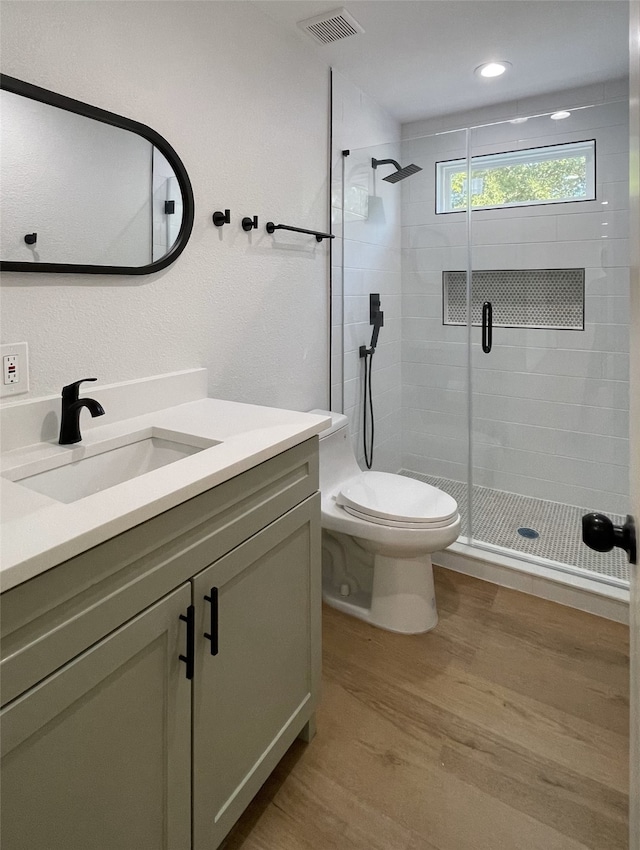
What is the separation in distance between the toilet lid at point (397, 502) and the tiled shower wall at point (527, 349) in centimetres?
82

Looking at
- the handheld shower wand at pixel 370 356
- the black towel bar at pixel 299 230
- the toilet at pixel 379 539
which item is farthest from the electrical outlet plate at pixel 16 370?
the handheld shower wand at pixel 370 356

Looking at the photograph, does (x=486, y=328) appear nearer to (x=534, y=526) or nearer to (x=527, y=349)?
(x=527, y=349)

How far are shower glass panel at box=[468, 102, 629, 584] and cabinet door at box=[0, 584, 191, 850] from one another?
1.88 metres

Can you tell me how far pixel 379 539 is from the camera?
1.93 m

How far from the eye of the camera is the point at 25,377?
128 centimetres

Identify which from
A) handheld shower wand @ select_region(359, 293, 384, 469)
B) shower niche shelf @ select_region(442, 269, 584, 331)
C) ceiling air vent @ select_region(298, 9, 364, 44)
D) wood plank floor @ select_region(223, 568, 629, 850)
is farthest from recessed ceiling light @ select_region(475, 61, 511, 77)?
wood plank floor @ select_region(223, 568, 629, 850)

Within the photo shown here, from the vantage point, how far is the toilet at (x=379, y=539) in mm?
1921

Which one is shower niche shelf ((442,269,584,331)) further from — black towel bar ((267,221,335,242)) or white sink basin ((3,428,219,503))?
white sink basin ((3,428,219,503))

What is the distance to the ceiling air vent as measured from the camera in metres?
1.98

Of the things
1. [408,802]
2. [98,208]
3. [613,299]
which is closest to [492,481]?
[613,299]

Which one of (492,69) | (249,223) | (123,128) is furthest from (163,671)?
(492,69)

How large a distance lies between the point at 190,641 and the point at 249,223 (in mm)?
1471

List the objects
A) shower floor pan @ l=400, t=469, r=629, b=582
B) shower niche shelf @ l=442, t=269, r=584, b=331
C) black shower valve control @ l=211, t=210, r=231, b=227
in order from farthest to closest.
A: shower niche shelf @ l=442, t=269, r=584, b=331 < shower floor pan @ l=400, t=469, r=629, b=582 < black shower valve control @ l=211, t=210, r=231, b=227

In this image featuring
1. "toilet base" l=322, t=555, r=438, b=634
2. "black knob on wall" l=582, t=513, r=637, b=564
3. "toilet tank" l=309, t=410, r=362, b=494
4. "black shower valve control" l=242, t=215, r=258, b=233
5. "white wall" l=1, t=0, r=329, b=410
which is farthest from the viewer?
"toilet tank" l=309, t=410, r=362, b=494
